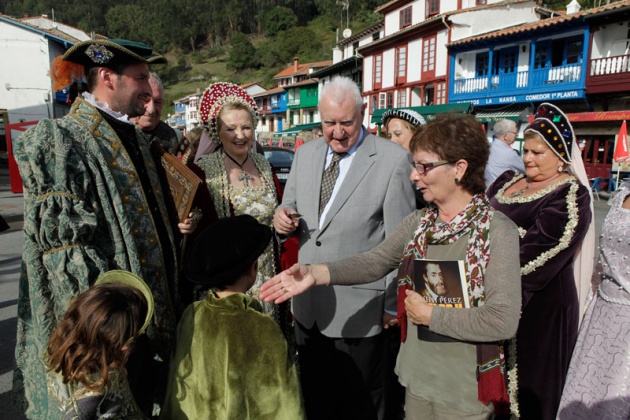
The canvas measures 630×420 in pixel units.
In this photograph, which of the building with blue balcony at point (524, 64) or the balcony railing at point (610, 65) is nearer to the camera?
the balcony railing at point (610, 65)

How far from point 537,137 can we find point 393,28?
98.2ft

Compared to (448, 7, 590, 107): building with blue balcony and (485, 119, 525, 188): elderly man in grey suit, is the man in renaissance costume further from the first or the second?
(448, 7, 590, 107): building with blue balcony

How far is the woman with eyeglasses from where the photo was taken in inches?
67.7

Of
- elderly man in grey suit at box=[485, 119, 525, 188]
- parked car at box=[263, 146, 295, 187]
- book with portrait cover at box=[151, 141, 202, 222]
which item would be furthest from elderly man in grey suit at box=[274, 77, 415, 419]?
parked car at box=[263, 146, 295, 187]

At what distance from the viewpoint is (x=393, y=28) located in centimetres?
3003

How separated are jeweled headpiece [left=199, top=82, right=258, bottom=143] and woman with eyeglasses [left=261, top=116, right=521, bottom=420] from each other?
1.63 metres

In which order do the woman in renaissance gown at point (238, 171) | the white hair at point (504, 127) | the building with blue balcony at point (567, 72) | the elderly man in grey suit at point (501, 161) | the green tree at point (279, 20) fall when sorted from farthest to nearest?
1. the green tree at point (279, 20)
2. the building with blue balcony at point (567, 72)
3. the white hair at point (504, 127)
4. the elderly man in grey suit at point (501, 161)
5. the woman in renaissance gown at point (238, 171)

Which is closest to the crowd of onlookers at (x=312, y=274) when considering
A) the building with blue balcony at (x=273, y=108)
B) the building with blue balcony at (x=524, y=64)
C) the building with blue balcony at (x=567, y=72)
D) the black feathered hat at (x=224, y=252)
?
the black feathered hat at (x=224, y=252)

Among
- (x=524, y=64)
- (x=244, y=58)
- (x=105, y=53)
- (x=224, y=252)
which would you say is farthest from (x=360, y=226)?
(x=244, y=58)

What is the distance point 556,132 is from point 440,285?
5.40 feet

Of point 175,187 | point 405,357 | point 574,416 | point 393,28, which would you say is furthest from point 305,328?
point 393,28

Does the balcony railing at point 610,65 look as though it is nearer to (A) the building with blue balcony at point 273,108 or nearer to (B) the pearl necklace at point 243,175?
(B) the pearl necklace at point 243,175

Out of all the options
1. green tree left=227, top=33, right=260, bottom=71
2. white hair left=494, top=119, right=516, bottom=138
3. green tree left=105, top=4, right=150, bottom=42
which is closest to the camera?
white hair left=494, top=119, right=516, bottom=138

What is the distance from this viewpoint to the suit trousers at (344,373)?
253 cm
